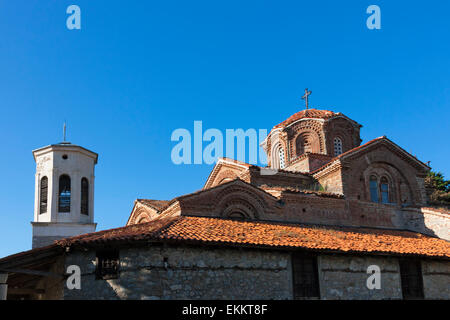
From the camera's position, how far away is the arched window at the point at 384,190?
20484mm

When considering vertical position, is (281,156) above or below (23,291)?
above

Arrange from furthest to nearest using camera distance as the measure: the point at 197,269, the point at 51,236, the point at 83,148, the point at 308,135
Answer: the point at 308,135 → the point at 83,148 → the point at 51,236 → the point at 197,269

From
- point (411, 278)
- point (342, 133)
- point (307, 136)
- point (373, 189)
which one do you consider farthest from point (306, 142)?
point (411, 278)

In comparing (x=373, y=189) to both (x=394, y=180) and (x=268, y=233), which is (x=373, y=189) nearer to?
(x=394, y=180)

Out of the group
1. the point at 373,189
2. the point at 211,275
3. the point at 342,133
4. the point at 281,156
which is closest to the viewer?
the point at 211,275

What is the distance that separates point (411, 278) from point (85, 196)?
40.2 ft

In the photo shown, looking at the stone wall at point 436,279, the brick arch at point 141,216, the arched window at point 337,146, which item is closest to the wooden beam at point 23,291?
the brick arch at point 141,216

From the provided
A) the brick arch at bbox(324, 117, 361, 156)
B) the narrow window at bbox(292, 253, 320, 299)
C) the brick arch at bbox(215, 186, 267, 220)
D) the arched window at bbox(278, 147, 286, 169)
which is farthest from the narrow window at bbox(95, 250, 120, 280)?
the brick arch at bbox(324, 117, 361, 156)

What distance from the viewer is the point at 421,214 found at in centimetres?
1972

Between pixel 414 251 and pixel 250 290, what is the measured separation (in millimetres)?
6078

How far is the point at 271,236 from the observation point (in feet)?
47.3

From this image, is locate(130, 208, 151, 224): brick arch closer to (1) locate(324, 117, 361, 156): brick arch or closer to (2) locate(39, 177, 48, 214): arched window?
(2) locate(39, 177, 48, 214): arched window
